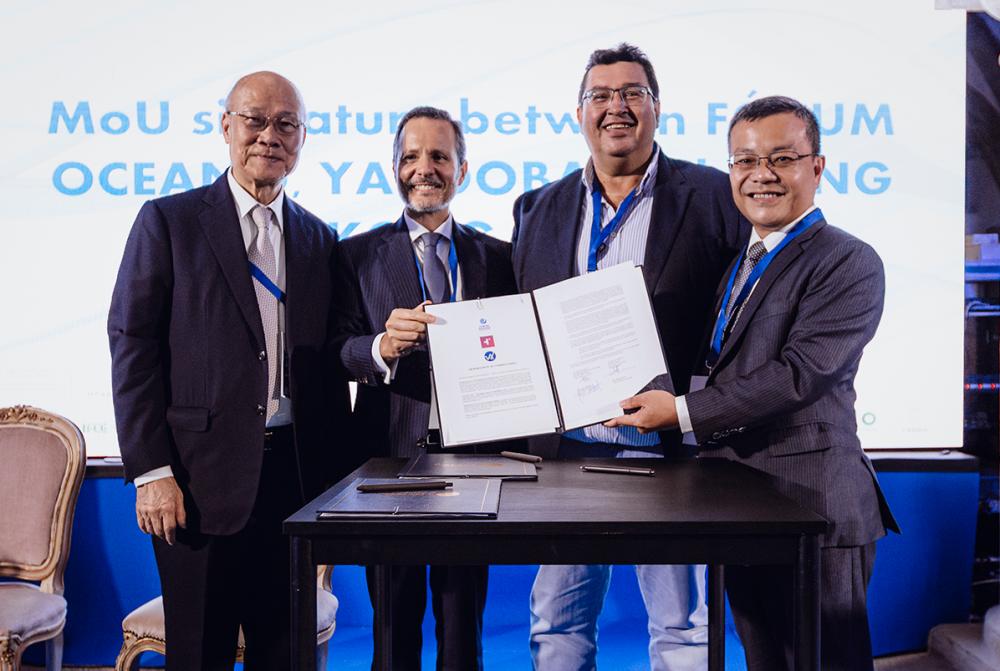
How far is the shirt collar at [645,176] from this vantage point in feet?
8.54

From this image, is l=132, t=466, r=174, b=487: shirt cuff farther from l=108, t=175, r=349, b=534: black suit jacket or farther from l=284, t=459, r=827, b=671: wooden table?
l=284, t=459, r=827, b=671: wooden table

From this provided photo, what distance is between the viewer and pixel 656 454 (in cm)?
250

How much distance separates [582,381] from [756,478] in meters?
0.49

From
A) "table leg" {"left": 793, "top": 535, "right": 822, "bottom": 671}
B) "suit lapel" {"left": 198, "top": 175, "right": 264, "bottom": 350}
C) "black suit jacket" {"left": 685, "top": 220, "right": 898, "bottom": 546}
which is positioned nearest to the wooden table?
"table leg" {"left": 793, "top": 535, "right": 822, "bottom": 671}

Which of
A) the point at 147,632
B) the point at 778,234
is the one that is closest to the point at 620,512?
the point at 778,234

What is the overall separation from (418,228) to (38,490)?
1.84 meters

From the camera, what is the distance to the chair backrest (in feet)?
10.4

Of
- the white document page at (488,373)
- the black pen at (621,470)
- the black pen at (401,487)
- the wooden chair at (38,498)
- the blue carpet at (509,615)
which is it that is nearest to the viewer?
the black pen at (401,487)

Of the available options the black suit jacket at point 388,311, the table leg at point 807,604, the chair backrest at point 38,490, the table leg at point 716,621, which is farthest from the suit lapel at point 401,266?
the chair backrest at point 38,490

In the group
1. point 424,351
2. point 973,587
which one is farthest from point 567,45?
point 973,587

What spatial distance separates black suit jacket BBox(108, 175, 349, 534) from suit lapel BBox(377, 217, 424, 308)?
0.25 metres

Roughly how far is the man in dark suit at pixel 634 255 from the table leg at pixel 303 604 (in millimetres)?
1067

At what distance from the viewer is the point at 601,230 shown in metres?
2.58

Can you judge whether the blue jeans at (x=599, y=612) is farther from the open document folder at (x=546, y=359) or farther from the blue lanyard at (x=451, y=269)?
the blue lanyard at (x=451, y=269)
